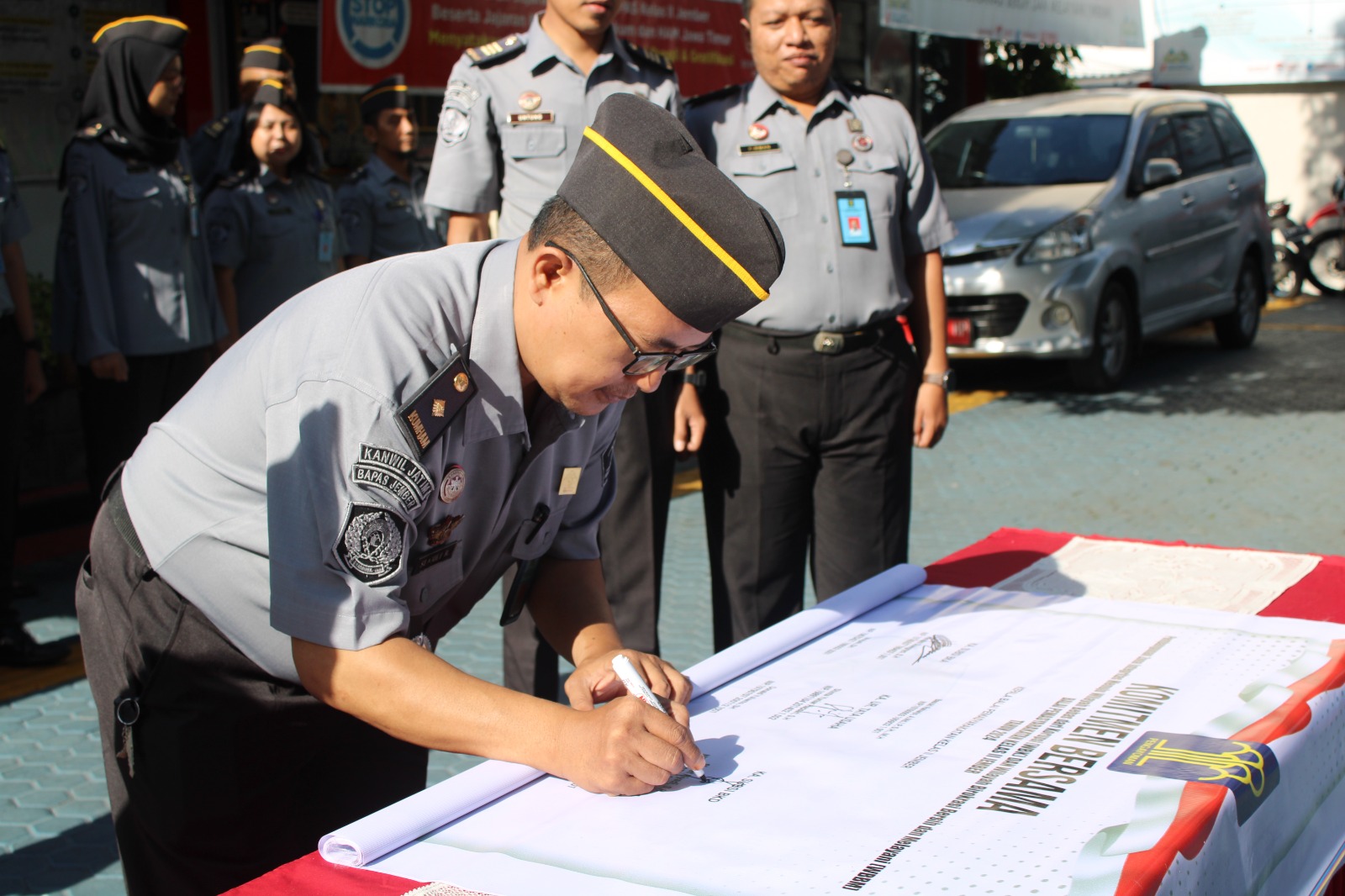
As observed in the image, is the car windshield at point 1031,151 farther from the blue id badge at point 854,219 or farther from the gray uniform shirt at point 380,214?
the blue id badge at point 854,219

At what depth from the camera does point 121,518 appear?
1.72 meters

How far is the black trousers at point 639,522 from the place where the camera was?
324 centimetres

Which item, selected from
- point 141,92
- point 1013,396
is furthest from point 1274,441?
point 141,92

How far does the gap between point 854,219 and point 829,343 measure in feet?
1.05

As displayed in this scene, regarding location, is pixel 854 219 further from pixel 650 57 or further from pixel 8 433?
pixel 8 433

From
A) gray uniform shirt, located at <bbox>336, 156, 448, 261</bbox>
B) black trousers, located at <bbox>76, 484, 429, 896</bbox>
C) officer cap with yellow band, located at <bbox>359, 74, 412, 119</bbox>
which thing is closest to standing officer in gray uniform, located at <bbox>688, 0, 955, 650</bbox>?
black trousers, located at <bbox>76, 484, 429, 896</bbox>

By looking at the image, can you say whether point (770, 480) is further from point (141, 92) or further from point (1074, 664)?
point (141, 92)

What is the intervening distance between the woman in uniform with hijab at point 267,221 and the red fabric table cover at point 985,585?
3.51m

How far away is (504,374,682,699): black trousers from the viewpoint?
324cm

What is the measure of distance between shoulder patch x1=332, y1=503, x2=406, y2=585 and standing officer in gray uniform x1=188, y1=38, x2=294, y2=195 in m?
4.36

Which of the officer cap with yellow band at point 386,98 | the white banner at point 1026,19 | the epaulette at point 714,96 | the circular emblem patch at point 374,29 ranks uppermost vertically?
the white banner at point 1026,19

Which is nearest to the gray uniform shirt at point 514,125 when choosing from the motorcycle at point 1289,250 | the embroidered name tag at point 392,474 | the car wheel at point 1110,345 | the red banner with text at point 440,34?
the embroidered name tag at point 392,474

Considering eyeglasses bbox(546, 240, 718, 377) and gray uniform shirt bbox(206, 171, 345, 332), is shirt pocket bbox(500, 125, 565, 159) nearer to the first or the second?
eyeglasses bbox(546, 240, 718, 377)

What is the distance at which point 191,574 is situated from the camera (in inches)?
64.0
